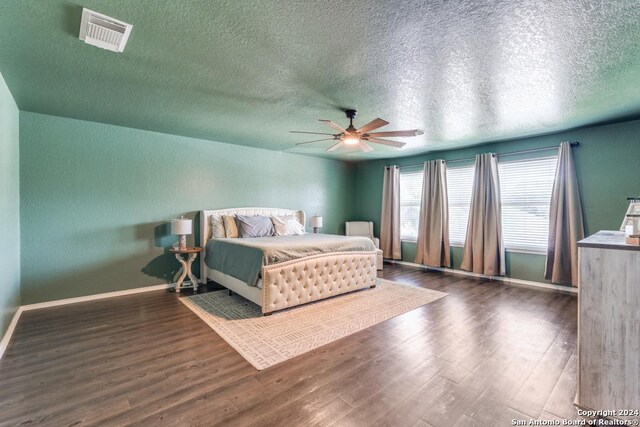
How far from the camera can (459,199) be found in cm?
575

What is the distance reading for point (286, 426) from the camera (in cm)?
Result: 165

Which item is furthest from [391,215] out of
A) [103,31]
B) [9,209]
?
[9,209]

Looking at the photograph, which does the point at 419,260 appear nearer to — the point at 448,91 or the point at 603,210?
the point at 603,210

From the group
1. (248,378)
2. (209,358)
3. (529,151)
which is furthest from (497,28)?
(529,151)

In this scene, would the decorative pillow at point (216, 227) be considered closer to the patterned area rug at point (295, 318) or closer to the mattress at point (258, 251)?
the mattress at point (258, 251)

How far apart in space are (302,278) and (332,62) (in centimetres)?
245

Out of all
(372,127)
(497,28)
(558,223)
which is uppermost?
(497,28)

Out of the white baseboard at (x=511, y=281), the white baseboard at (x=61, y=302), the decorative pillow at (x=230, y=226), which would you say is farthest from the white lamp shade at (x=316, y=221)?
the white baseboard at (x=61, y=302)

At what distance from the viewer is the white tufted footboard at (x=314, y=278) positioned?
3363mm

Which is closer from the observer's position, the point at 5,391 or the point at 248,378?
the point at 5,391

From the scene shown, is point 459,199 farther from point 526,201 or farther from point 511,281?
point 511,281

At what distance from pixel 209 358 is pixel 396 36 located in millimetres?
2938

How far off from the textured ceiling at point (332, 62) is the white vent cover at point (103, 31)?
6cm

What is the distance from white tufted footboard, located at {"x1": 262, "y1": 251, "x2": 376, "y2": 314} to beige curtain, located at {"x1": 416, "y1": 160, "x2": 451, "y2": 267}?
2003 millimetres
